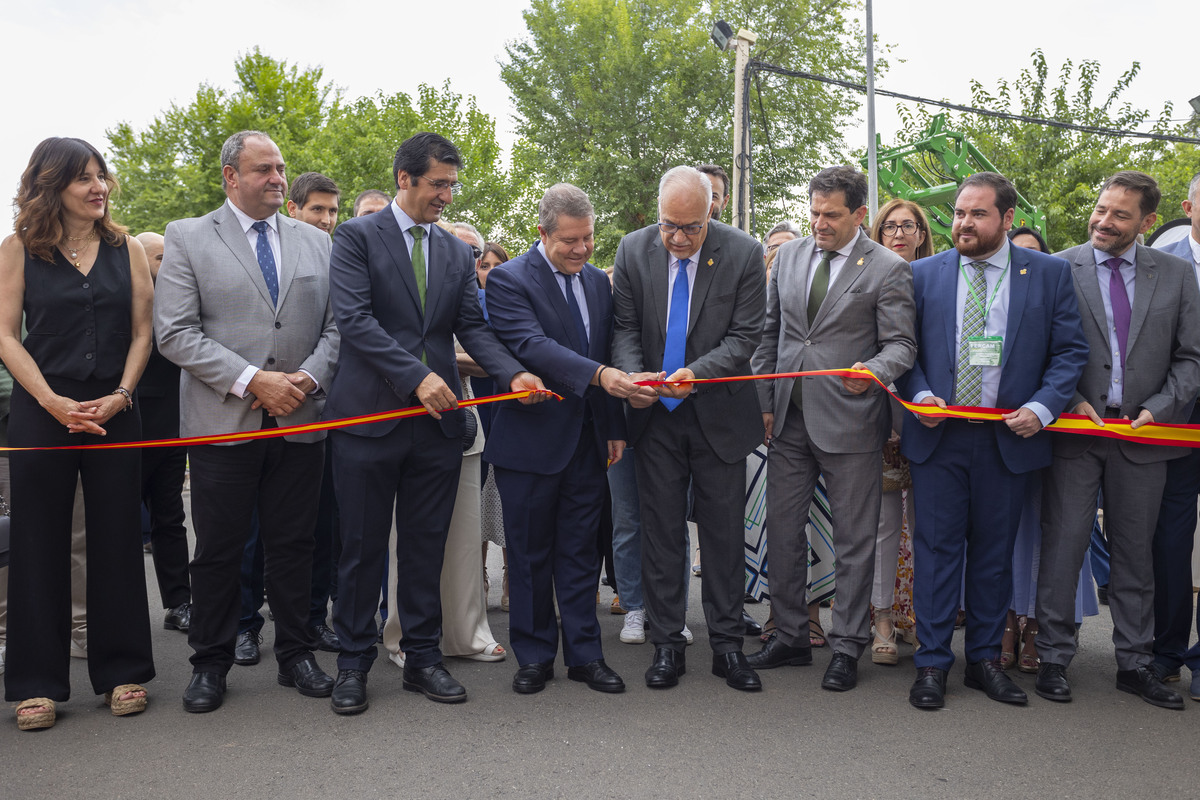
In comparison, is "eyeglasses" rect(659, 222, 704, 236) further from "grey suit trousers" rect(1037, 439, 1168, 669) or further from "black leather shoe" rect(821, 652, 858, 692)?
"black leather shoe" rect(821, 652, 858, 692)

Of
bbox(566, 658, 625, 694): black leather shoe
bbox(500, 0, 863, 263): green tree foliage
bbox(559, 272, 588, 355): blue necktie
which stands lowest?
bbox(566, 658, 625, 694): black leather shoe

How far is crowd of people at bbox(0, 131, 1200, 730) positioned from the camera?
4000 millimetres

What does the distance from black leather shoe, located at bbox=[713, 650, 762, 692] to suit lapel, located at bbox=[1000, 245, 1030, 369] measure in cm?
178

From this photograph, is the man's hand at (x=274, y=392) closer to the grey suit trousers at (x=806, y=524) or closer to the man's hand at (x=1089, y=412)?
the grey suit trousers at (x=806, y=524)

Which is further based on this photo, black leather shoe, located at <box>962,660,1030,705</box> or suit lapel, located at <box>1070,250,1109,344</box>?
suit lapel, located at <box>1070,250,1109,344</box>

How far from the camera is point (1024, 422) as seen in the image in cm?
414

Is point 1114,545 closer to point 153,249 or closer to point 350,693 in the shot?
point 350,693

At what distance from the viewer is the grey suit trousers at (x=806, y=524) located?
450 cm

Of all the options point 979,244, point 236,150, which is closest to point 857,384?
point 979,244

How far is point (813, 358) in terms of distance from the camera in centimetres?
457

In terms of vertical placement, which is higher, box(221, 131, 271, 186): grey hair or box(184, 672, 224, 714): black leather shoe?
box(221, 131, 271, 186): grey hair

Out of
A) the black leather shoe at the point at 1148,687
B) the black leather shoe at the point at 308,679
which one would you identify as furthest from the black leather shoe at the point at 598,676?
the black leather shoe at the point at 1148,687

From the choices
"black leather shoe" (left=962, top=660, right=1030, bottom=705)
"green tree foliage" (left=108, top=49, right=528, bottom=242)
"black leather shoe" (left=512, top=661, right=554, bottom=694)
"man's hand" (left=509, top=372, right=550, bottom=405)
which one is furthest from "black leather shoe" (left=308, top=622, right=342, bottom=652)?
"green tree foliage" (left=108, top=49, right=528, bottom=242)

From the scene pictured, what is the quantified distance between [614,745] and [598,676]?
708mm
